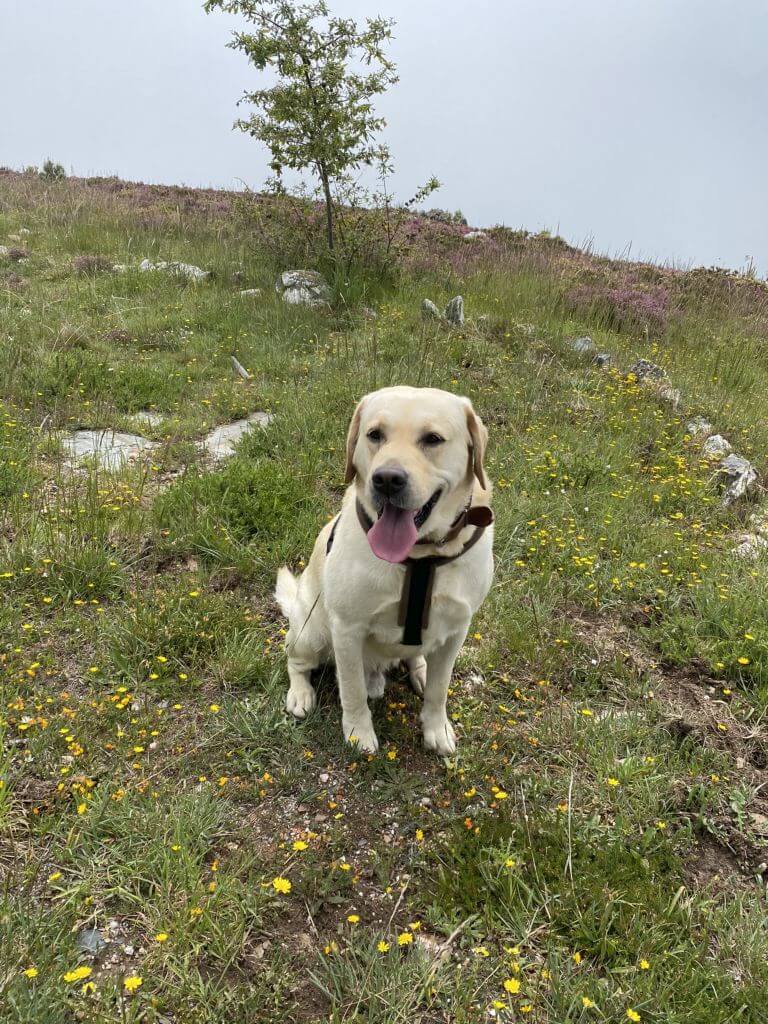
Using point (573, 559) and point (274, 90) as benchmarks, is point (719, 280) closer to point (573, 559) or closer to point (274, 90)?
point (274, 90)

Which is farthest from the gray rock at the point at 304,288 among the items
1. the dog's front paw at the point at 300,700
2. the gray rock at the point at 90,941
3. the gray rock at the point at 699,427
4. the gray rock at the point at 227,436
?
the gray rock at the point at 90,941

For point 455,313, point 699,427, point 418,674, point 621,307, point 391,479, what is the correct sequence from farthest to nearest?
point 621,307, point 455,313, point 699,427, point 418,674, point 391,479

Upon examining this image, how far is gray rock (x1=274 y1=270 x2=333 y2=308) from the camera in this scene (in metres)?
8.08

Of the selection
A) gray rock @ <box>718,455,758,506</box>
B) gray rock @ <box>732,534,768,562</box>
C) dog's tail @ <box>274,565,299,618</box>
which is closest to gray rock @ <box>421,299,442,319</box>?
gray rock @ <box>718,455,758,506</box>

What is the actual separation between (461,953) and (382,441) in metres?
1.71

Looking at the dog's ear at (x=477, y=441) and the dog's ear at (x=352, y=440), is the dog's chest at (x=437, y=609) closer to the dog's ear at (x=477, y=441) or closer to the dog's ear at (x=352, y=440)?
the dog's ear at (x=477, y=441)

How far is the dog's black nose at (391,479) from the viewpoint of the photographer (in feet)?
6.49

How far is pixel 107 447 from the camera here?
4.58m

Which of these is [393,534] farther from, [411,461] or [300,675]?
[300,675]

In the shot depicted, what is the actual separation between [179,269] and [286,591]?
7947 mm

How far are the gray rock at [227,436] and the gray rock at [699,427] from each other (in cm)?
401

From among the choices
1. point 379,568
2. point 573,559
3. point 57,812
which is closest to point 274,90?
point 573,559

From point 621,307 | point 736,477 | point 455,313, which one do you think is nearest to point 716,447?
point 736,477

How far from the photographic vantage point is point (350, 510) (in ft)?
Result: 7.94
